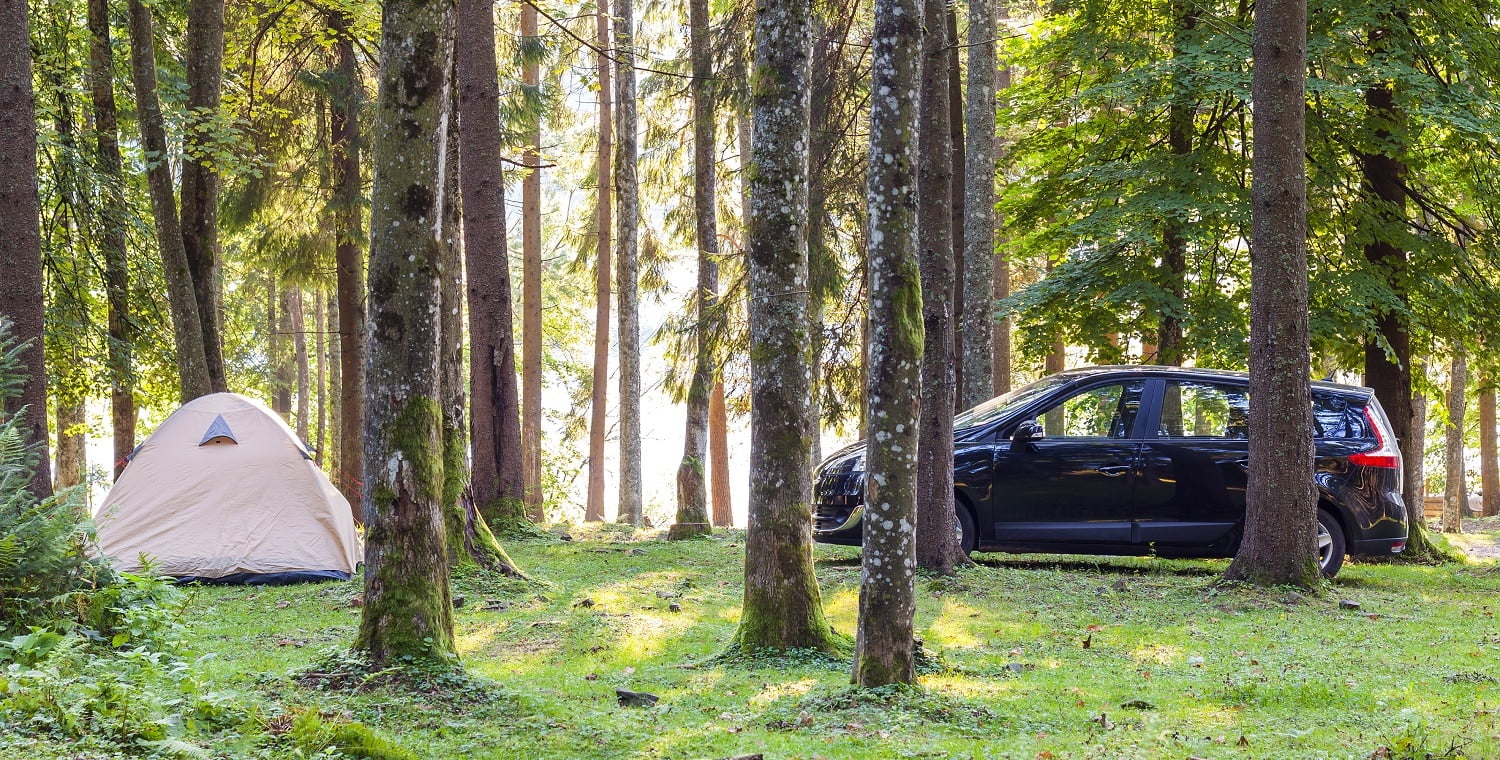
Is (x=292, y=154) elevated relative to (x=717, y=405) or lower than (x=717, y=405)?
elevated

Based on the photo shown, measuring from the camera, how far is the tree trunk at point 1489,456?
22094mm

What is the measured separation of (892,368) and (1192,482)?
582 cm

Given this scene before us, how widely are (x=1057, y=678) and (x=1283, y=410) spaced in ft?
12.7

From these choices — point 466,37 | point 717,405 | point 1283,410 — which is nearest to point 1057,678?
point 1283,410

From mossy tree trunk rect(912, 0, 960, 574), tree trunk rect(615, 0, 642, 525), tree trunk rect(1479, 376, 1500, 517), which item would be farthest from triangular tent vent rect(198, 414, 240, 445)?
tree trunk rect(1479, 376, 1500, 517)

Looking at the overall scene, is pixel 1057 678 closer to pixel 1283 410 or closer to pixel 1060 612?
pixel 1060 612

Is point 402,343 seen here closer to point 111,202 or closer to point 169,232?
point 169,232

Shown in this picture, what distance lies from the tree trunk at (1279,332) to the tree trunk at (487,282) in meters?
7.91

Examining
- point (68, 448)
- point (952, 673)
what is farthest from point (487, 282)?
point (68, 448)

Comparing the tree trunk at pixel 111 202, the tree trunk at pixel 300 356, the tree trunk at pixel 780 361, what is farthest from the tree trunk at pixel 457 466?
the tree trunk at pixel 300 356

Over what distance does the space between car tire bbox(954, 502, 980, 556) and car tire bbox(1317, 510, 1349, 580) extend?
3.10m

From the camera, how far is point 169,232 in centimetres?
1228

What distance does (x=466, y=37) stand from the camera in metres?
12.1

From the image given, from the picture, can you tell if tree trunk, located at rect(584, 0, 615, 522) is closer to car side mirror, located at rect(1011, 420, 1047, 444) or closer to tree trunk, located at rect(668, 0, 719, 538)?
tree trunk, located at rect(668, 0, 719, 538)
